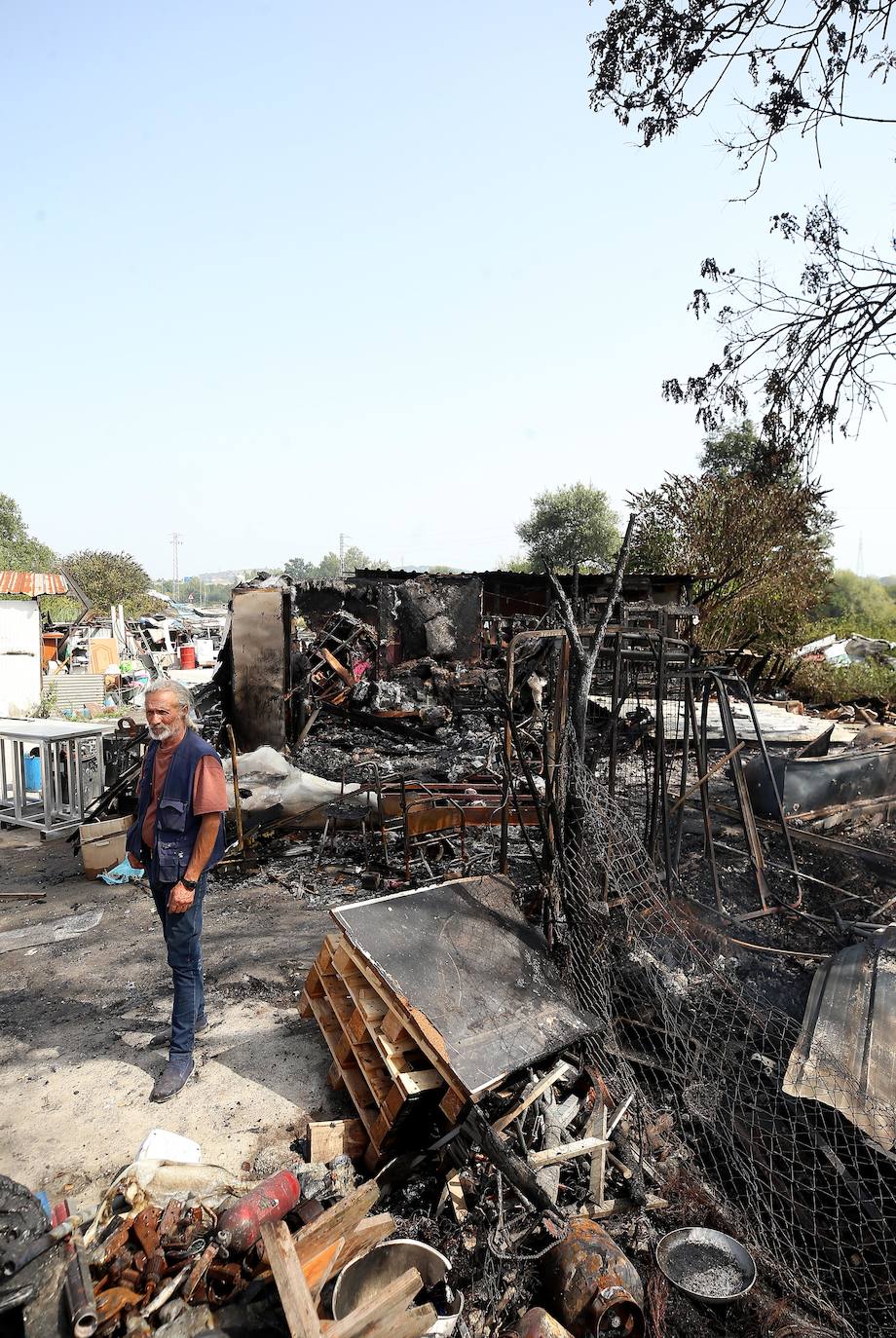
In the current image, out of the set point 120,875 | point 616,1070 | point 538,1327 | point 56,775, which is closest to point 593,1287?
point 538,1327

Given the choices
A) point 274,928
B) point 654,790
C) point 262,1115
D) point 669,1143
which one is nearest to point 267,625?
point 274,928

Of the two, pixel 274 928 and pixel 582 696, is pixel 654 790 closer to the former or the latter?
pixel 582 696

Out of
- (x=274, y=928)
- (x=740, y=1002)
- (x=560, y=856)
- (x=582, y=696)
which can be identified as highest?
(x=582, y=696)

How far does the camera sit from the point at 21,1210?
2238 mm

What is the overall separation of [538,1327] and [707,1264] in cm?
76

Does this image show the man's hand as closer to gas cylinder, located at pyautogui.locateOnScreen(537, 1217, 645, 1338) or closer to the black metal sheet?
gas cylinder, located at pyautogui.locateOnScreen(537, 1217, 645, 1338)

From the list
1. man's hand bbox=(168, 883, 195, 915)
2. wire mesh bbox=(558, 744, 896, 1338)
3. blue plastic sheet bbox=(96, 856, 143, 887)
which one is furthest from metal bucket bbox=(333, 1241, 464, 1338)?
blue plastic sheet bbox=(96, 856, 143, 887)

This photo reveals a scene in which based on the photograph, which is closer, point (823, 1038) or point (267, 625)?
point (823, 1038)

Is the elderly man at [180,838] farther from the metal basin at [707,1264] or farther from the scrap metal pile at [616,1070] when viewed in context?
the metal basin at [707,1264]

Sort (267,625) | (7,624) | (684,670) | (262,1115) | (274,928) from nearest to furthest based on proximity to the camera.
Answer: (262,1115) → (684,670) → (274,928) → (267,625) → (7,624)

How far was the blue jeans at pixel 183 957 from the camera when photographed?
3395 mm

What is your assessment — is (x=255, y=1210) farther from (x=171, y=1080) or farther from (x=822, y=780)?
(x=822, y=780)

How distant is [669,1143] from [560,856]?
4.29 ft

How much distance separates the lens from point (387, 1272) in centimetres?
246
